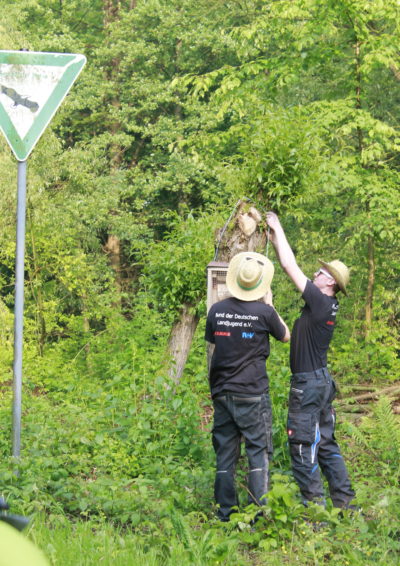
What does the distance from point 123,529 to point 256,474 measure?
1074 millimetres

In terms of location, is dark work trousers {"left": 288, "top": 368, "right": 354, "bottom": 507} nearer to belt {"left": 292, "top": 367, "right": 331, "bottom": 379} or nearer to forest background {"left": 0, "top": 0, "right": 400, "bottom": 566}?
belt {"left": 292, "top": 367, "right": 331, "bottom": 379}

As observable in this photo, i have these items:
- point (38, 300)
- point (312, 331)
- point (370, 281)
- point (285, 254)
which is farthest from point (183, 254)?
point (38, 300)

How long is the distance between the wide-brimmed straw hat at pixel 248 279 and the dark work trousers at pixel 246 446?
0.75 meters

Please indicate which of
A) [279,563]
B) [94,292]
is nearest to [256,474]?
[279,563]

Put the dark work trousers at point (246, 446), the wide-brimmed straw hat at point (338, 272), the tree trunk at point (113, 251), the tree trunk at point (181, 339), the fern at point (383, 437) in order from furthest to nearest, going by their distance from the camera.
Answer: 1. the tree trunk at point (113, 251)
2. the tree trunk at point (181, 339)
3. the fern at point (383, 437)
4. the wide-brimmed straw hat at point (338, 272)
5. the dark work trousers at point (246, 446)

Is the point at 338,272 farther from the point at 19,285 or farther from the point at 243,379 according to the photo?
the point at 19,285

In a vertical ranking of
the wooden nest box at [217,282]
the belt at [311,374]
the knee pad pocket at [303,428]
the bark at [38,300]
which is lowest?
the bark at [38,300]

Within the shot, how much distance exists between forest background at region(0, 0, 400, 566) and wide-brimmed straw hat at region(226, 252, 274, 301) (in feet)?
4.12

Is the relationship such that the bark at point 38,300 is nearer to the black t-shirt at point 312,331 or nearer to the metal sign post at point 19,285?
the metal sign post at point 19,285

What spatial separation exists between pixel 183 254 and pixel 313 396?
9.93 feet

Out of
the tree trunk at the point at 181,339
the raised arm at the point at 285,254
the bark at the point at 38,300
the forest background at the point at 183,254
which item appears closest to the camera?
the forest background at the point at 183,254

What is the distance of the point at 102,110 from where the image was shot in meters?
23.1

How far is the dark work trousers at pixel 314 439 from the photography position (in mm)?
5656

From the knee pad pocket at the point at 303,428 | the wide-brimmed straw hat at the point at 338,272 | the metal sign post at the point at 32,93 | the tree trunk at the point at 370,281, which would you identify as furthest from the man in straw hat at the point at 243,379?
the tree trunk at the point at 370,281
